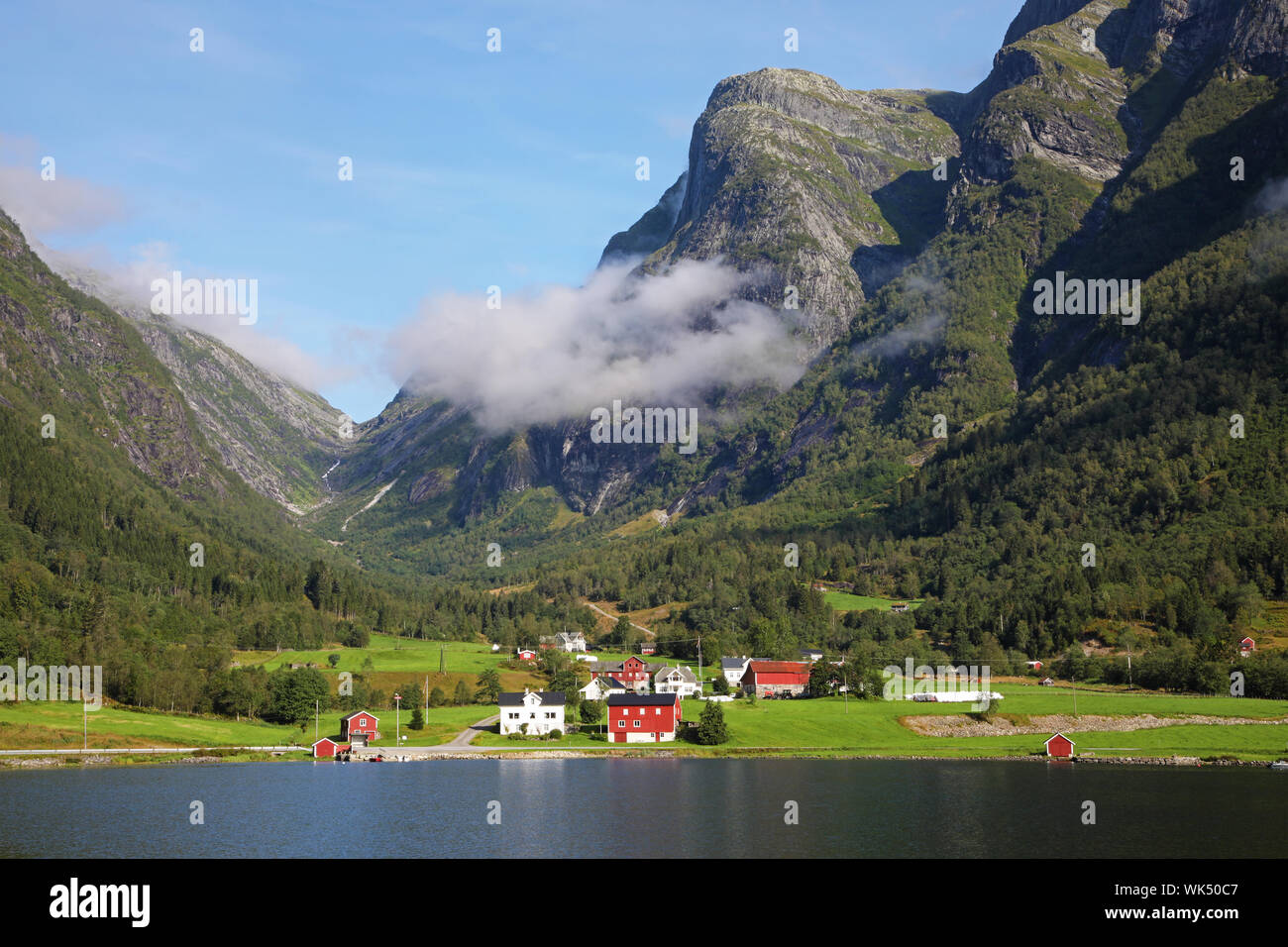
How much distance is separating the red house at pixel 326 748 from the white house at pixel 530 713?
22.0 meters

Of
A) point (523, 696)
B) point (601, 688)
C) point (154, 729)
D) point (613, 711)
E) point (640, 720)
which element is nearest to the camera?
point (154, 729)

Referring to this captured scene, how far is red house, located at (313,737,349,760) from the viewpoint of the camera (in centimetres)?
12575

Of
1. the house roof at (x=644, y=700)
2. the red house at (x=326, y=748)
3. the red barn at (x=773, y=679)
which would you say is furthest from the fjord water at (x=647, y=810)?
the red barn at (x=773, y=679)

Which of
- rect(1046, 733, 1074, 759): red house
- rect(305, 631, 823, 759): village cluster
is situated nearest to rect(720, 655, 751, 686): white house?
rect(305, 631, 823, 759): village cluster

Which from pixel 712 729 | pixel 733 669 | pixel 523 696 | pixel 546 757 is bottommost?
pixel 546 757

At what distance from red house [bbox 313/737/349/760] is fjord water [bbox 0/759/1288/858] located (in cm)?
975

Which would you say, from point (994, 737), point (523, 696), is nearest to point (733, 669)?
point (523, 696)

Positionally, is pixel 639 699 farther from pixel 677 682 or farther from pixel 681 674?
pixel 681 674

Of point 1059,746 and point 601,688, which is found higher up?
point 601,688

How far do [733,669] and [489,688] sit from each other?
4228 cm

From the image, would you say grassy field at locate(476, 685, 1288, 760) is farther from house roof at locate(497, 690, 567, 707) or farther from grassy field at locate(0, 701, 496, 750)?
grassy field at locate(0, 701, 496, 750)

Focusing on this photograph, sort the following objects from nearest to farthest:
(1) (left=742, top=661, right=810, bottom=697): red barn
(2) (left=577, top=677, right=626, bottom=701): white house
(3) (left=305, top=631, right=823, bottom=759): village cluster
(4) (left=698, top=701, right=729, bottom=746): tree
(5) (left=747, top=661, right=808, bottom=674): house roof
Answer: (4) (left=698, top=701, right=729, bottom=746): tree → (3) (left=305, top=631, right=823, bottom=759): village cluster → (2) (left=577, top=677, right=626, bottom=701): white house → (1) (left=742, top=661, right=810, bottom=697): red barn → (5) (left=747, top=661, right=808, bottom=674): house roof

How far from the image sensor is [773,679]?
182 m

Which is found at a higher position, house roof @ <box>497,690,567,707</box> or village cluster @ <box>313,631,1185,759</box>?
house roof @ <box>497,690,567,707</box>
